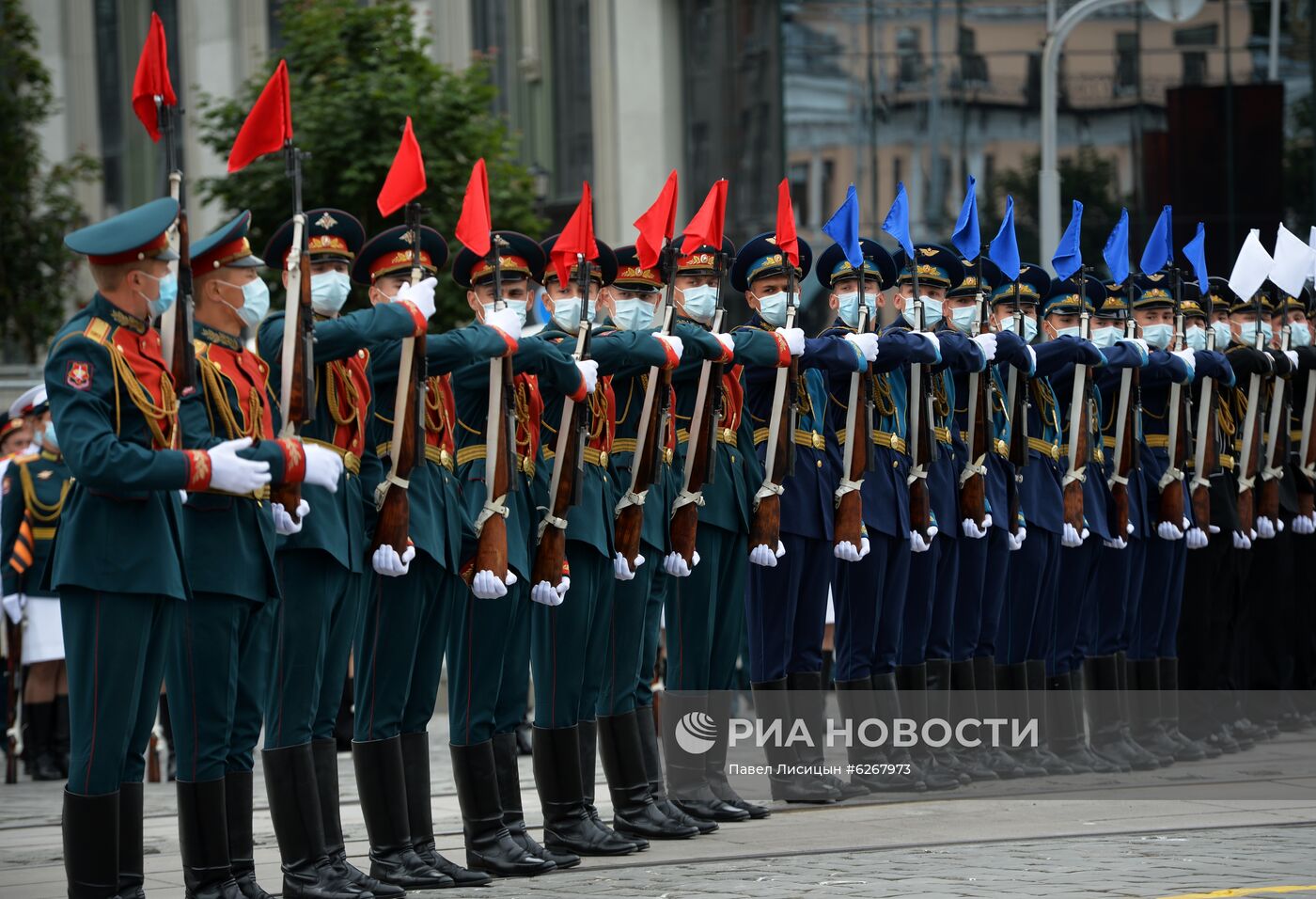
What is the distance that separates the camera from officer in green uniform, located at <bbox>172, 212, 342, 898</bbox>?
643 cm

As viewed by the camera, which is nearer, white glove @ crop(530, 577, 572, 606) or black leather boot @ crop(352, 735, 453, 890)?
black leather boot @ crop(352, 735, 453, 890)

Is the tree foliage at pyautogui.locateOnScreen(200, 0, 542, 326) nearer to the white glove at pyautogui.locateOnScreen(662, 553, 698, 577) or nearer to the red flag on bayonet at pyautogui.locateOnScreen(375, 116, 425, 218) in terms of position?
the white glove at pyautogui.locateOnScreen(662, 553, 698, 577)

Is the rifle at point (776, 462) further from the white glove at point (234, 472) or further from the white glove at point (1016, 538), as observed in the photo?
the white glove at point (234, 472)

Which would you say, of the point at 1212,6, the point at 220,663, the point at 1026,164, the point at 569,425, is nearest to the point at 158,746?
the point at 569,425

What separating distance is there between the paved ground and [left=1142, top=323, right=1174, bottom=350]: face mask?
7.46 feet

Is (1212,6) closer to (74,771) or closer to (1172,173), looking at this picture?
(1172,173)

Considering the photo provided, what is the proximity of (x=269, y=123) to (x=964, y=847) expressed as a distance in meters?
3.46

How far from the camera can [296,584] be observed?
22.5 feet

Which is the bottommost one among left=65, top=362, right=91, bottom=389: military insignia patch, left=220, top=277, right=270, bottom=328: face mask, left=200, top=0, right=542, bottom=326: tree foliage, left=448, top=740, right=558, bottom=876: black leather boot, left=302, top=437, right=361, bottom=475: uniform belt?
left=448, top=740, right=558, bottom=876: black leather boot

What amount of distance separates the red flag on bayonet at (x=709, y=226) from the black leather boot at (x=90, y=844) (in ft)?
11.3

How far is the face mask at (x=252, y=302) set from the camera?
6695 millimetres

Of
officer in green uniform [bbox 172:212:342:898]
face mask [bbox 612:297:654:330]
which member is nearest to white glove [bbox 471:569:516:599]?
officer in green uniform [bbox 172:212:342:898]

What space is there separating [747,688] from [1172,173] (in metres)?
13.9

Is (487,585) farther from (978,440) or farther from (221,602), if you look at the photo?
(978,440)
